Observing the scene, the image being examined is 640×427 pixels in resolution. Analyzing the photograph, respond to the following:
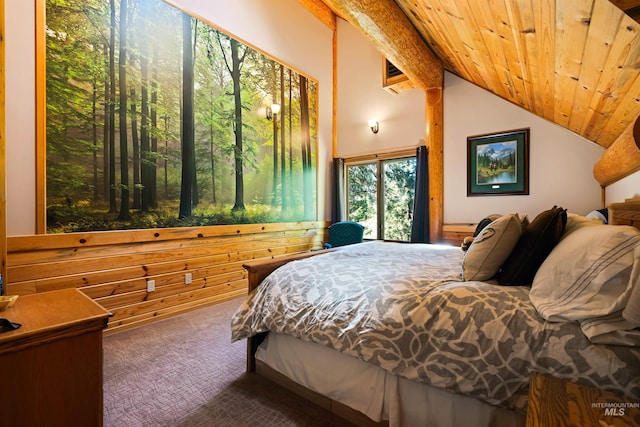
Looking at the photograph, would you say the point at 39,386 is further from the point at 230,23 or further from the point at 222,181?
the point at 230,23

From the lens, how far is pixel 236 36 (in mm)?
3488

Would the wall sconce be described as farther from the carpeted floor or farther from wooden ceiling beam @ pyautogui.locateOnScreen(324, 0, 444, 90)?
the carpeted floor

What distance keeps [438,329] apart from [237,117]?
129 inches

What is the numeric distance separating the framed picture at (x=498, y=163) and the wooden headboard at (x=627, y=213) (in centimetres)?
206

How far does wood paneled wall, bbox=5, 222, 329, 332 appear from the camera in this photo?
2.10m

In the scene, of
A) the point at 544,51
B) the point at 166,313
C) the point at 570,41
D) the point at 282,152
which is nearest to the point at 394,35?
the point at 544,51

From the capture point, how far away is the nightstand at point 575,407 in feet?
2.36

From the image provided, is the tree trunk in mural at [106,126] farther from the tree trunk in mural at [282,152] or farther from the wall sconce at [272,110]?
the tree trunk in mural at [282,152]

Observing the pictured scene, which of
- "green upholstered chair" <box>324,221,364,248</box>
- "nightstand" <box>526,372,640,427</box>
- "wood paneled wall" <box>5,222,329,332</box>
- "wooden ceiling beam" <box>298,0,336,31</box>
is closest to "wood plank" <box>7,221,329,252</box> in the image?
"wood paneled wall" <box>5,222,329,332</box>

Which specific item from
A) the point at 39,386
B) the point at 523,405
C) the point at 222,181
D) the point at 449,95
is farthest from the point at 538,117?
the point at 39,386

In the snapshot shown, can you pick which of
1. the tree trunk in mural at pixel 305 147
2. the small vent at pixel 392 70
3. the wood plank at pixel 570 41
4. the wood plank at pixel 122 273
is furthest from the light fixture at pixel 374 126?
the wood plank at pixel 122 273

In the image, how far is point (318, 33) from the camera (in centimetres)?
484

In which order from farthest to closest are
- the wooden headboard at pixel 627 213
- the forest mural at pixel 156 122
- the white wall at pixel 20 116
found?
the forest mural at pixel 156 122 < the white wall at pixel 20 116 < the wooden headboard at pixel 627 213

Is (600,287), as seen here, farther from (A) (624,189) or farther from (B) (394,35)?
(B) (394,35)
